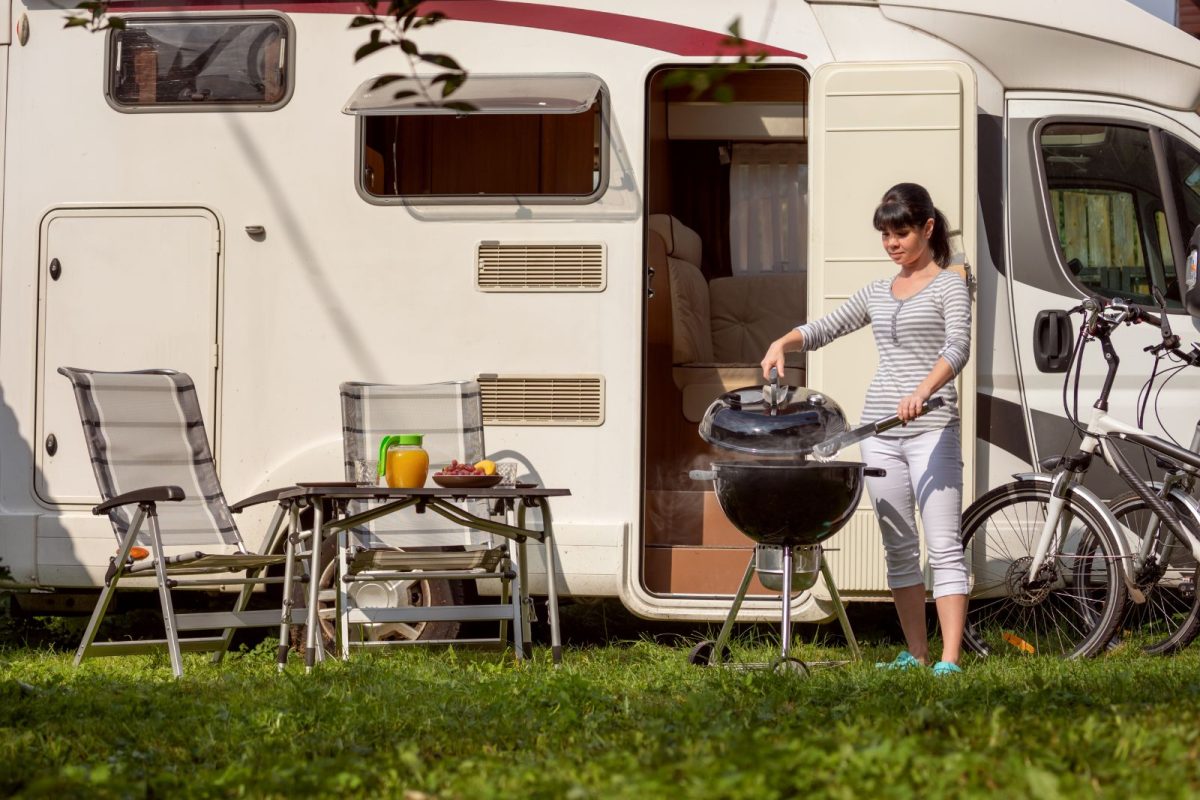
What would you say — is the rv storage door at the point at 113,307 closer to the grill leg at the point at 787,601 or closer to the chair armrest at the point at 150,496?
the chair armrest at the point at 150,496

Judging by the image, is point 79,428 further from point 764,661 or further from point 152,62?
point 764,661

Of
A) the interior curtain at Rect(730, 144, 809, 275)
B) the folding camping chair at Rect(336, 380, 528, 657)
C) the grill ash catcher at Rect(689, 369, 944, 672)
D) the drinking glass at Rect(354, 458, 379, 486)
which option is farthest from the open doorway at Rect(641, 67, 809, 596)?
the grill ash catcher at Rect(689, 369, 944, 672)

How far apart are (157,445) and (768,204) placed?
3.72 m

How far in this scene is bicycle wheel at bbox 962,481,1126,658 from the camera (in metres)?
5.38

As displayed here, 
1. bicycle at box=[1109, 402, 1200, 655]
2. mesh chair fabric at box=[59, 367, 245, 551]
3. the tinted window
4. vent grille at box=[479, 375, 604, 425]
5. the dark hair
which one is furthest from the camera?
the tinted window

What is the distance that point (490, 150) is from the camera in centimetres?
640

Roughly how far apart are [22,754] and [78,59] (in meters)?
3.31

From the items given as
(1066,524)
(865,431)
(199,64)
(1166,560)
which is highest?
(199,64)

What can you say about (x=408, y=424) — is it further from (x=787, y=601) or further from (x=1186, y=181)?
(x=1186, y=181)

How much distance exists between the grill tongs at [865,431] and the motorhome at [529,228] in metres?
1.09

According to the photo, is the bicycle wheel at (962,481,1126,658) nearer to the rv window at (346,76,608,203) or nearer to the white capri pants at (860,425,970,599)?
the white capri pants at (860,425,970,599)

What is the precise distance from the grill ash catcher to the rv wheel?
1.58 metres

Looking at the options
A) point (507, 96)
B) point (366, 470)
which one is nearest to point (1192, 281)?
point (507, 96)

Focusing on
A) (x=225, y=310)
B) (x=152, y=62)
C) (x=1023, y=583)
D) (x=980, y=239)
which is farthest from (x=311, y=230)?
(x=1023, y=583)
